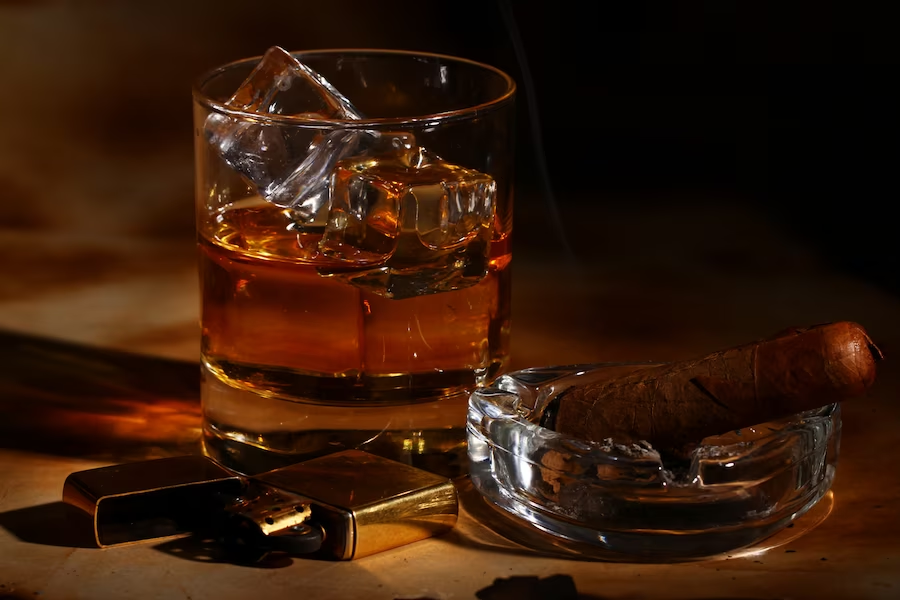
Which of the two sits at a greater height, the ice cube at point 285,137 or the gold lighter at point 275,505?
the ice cube at point 285,137

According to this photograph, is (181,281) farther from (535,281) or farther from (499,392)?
(499,392)

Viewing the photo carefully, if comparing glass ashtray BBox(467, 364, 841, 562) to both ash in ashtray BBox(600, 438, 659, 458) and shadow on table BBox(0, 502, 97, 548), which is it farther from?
shadow on table BBox(0, 502, 97, 548)

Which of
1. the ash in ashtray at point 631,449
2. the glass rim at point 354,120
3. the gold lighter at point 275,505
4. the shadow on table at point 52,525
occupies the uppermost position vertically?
the glass rim at point 354,120

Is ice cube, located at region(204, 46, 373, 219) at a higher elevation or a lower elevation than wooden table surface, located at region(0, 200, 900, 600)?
higher

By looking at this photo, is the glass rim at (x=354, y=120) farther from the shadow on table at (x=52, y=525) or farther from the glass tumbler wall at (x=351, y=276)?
the shadow on table at (x=52, y=525)

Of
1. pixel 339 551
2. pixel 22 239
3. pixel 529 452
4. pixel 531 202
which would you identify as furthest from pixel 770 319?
pixel 22 239

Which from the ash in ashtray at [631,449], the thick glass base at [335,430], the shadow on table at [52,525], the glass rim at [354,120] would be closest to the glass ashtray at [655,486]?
the ash in ashtray at [631,449]

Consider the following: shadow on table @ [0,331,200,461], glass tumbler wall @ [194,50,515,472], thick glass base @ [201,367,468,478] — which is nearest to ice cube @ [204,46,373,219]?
glass tumbler wall @ [194,50,515,472]
